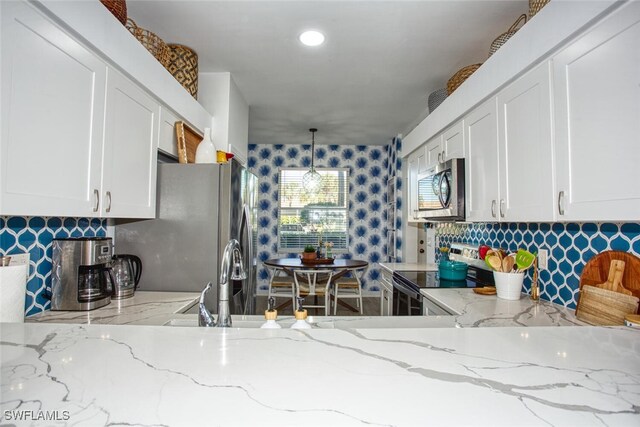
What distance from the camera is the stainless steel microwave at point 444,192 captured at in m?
2.26

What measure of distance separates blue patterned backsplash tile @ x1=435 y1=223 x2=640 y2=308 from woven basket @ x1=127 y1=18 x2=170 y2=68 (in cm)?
249

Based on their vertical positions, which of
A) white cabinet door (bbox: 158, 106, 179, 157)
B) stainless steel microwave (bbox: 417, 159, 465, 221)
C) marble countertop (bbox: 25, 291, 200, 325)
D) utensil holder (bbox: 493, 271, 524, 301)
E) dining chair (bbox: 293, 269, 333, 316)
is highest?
white cabinet door (bbox: 158, 106, 179, 157)

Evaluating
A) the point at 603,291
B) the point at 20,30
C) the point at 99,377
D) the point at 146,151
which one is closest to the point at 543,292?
the point at 603,291

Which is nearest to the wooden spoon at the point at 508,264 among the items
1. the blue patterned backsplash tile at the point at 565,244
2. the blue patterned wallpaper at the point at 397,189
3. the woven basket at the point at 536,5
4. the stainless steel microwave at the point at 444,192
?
the blue patterned backsplash tile at the point at 565,244

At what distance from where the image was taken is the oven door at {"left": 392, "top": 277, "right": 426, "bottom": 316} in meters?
2.30

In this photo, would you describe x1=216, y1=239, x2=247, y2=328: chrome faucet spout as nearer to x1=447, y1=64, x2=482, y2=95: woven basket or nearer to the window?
x1=447, y1=64, x2=482, y2=95: woven basket

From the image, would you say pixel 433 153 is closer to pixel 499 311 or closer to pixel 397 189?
pixel 499 311

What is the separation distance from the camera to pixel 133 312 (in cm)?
160

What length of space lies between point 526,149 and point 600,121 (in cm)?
44

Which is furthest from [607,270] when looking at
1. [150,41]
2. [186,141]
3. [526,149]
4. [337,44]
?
[150,41]

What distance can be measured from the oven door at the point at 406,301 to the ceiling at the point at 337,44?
5.83 ft

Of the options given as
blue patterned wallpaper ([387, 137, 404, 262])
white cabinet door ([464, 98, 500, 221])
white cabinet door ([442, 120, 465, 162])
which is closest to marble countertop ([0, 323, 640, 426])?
white cabinet door ([464, 98, 500, 221])

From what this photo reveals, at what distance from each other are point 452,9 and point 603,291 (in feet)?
5.58

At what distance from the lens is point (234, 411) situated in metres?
0.52
